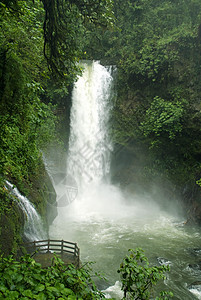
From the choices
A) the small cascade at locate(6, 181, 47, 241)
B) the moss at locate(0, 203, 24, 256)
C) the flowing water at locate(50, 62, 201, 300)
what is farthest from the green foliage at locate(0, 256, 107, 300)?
the small cascade at locate(6, 181, 47, 241)

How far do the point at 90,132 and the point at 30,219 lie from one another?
10.4 meters

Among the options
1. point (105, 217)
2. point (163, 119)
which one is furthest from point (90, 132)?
point (105, 217)

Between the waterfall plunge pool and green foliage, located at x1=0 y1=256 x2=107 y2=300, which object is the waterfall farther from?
green foliage, located at x1=0 y1=256 x2=107 y2=300

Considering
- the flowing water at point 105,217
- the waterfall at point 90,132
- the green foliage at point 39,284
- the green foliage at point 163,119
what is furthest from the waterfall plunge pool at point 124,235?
the green foliage at point 163,119

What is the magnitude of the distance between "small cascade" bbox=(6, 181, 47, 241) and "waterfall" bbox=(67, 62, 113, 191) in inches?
352

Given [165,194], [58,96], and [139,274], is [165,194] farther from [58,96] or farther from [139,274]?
[139,274]

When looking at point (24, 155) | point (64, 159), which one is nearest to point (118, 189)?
point (64, 159)

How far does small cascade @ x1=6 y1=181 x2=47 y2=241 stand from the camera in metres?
6.70

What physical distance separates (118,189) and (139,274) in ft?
44.5

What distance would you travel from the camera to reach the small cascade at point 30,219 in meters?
6.70

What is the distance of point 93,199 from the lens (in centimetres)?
1598

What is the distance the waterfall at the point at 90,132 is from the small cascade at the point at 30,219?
8.95 metres

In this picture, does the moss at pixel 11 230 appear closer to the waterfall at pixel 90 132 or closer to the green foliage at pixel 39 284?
the green foliage at pixel 39 284

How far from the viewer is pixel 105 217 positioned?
43.4 feet
